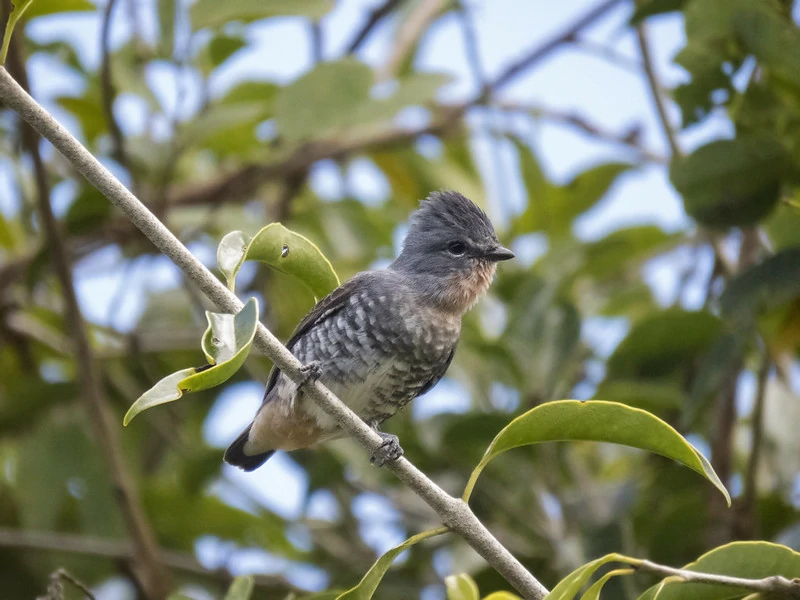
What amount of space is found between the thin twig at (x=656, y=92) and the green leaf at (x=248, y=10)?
1.30 meters

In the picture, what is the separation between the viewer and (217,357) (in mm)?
1977

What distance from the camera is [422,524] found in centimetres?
429

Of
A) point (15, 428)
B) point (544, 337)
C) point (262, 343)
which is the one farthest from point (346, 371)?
point (15, 428)

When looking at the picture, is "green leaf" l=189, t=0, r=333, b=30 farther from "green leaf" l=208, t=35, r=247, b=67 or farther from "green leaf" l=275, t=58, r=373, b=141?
"green leaf" l=208, t=35, r=247, b=67

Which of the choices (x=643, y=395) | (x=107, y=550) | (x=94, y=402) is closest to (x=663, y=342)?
(x=643, y=395)

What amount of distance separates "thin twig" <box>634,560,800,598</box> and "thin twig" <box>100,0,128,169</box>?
2734 mm

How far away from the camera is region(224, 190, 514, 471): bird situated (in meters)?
3.41

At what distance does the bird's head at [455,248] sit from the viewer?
377 cm

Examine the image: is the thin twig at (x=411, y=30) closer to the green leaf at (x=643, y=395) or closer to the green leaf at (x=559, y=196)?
the green leaf at (x=559, y=196)

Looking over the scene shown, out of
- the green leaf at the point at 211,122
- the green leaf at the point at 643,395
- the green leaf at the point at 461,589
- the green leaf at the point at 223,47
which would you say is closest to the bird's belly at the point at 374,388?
the green leaf at the point at 643,395

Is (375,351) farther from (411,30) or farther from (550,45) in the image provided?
(411,30)

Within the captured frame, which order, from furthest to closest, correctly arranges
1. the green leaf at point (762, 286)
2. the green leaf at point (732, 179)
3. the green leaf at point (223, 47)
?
the green leaf at point (223, 47)
the green leaf at point (732, 179)
the green leaf at point (762, 286)

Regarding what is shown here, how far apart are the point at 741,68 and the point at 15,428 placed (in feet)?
11.1

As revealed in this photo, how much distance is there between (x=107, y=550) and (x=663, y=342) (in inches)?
91.2
